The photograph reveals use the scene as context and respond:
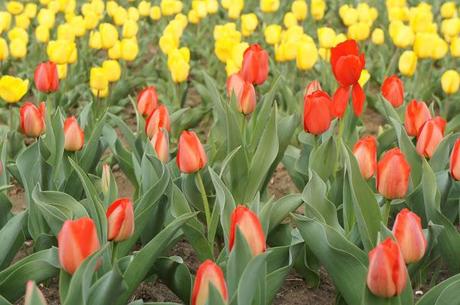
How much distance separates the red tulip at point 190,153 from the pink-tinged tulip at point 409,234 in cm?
66

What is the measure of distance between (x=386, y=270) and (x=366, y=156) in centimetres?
79

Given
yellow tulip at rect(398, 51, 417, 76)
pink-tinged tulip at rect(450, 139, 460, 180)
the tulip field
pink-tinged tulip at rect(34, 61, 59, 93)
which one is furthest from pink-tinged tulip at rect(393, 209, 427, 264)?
yellow tulip at rect(398, 51, 417, 76)

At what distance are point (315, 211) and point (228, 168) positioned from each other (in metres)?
0.63

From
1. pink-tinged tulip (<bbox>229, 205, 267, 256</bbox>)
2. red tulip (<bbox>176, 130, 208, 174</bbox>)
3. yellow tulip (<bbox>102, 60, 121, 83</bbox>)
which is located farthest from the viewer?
yellow tulip (<bbox>102, 60, 121, 83</bbox>)

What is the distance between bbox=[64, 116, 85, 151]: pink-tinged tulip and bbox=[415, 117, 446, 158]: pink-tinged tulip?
1.13 m

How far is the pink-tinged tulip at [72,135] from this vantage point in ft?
8.98

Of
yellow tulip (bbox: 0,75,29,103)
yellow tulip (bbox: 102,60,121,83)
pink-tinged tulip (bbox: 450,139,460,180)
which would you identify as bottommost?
yellow tulip (bbox: 102,60,121,83)

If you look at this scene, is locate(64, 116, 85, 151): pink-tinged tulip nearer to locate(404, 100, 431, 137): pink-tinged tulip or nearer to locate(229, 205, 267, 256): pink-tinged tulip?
locate(229, 205, 267, 256): pink-tinged tulip

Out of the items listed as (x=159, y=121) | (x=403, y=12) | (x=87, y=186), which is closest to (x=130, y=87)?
(x=403, y=12)

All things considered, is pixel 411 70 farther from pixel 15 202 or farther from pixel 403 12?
pixel 15 202

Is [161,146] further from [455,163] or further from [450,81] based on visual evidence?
[450,81]

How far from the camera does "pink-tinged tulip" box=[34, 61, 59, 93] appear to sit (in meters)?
3.28

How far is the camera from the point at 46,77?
328 centimetres

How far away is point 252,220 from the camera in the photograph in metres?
1.89
